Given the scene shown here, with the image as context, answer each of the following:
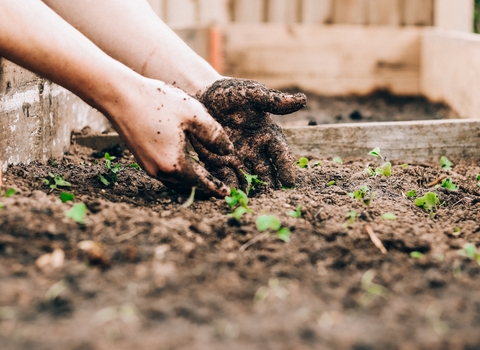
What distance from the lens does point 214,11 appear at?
4.89 metres

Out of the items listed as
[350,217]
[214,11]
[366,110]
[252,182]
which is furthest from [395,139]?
[214,11]

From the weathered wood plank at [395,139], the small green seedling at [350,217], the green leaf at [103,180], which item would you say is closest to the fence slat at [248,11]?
the weathered wood plank at [395,139]

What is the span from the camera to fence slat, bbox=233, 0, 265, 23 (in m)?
4.81

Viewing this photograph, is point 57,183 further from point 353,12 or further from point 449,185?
point 353,12

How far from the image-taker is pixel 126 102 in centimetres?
152

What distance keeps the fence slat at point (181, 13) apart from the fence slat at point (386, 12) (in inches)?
62.4

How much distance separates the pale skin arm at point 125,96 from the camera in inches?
56.6

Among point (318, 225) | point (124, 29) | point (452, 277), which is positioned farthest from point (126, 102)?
point (452, 277)

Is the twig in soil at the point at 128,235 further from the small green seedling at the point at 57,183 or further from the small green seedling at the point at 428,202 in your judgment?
Result: the small green seedling at the point at 428,202

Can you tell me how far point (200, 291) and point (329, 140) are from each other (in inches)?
58.6

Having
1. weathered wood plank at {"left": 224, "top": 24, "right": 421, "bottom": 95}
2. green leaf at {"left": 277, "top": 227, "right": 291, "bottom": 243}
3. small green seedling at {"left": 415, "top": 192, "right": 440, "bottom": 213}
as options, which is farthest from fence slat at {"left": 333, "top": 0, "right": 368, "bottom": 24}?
green leaf at {"left": 277, "top": 227, "right": 291, "bottom": 243}

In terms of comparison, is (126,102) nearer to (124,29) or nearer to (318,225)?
(124,29)

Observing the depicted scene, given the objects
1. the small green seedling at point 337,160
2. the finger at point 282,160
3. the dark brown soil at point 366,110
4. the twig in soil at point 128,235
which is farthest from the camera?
the dark brown soil at point 366,110

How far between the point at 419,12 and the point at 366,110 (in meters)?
1.37
